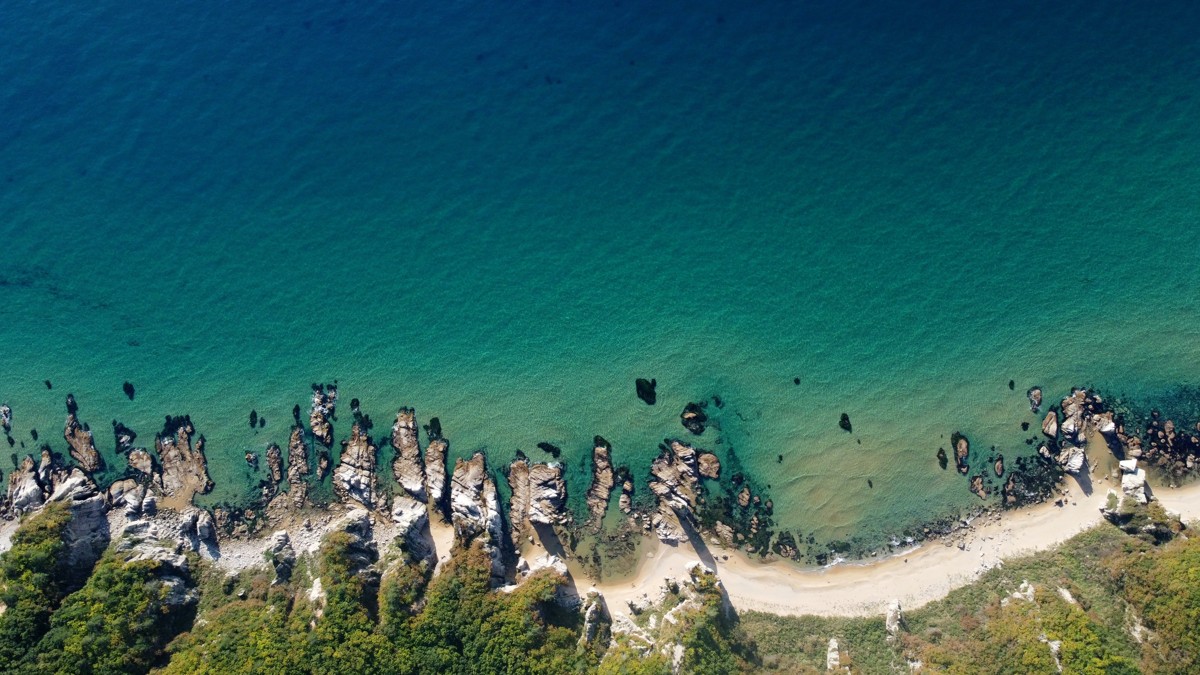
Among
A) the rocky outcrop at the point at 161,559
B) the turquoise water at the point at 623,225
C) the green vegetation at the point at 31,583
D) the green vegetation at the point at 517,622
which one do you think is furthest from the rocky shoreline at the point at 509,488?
the green vegetation at the point at 517,622

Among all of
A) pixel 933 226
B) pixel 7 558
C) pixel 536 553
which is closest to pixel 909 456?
pixel 933 226

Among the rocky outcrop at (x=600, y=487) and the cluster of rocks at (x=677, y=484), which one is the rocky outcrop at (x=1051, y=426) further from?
the rocky outcrop at (x=600, y=487)

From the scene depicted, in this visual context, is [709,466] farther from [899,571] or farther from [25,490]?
[25,490]

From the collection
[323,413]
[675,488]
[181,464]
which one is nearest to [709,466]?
[675,488]

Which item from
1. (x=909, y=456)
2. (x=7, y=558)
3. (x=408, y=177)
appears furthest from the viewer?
(x=408, y=177)

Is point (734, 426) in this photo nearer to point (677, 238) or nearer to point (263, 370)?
point (677, 238)

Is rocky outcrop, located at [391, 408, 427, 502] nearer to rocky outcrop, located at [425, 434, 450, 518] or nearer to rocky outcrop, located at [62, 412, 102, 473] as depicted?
rocky outcrop, located at [425, 434, 450, 518]
